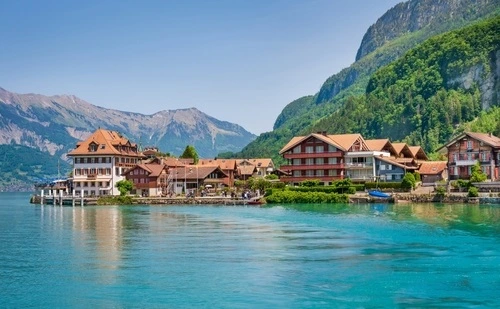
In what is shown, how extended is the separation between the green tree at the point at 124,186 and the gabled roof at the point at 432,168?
5052 centimetres

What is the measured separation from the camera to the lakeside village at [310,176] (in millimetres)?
89688

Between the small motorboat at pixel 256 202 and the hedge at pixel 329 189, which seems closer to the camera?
the hedge at pixel 329 189

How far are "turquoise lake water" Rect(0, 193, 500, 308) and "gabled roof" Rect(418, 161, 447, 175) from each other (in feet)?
161

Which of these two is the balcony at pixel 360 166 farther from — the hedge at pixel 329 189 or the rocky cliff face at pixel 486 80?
the rocky cliff face at pixel 486 80

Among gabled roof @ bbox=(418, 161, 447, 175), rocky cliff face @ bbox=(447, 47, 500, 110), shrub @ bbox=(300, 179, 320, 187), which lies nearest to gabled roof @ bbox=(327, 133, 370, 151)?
shrub @ bbox=(300, 179, 320, 187)

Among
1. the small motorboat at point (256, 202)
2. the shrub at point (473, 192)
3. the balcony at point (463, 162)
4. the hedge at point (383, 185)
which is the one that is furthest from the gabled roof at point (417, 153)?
the small motorboat at point (256, 202)

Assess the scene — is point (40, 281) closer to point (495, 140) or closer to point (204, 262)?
point (204, 262)

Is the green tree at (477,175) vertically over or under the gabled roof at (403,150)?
under

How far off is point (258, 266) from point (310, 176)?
71643 millimetres

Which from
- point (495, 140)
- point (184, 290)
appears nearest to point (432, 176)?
point (495, 140)

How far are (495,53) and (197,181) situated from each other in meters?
105

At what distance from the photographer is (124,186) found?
110375 mm

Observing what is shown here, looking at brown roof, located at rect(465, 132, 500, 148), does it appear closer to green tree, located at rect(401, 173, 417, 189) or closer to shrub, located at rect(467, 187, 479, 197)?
green tree, located at rect(401, 173, 417, 189)

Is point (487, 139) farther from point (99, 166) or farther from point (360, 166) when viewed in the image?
point (99, 166)
